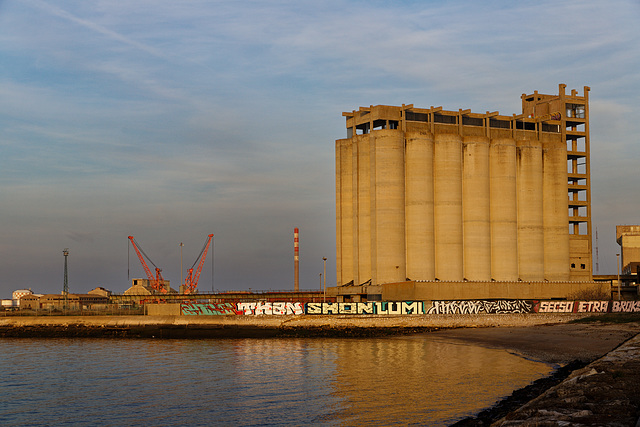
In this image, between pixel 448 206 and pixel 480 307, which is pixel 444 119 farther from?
pixel 480 307

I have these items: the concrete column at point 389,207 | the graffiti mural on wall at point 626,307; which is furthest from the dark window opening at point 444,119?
the graffiti mural on wall at point 626,307

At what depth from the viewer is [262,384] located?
44750 millimetres

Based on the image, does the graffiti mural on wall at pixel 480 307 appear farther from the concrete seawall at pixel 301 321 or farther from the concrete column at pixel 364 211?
the concrete column at pixel 364 211

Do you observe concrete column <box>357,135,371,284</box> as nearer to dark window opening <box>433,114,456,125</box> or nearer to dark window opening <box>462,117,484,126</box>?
dark window opening <box>433,114,456,125</box>

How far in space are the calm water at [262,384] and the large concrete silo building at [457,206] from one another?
36.1m

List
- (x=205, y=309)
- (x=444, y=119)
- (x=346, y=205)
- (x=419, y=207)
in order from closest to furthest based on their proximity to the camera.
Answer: (x=205, y=309) → (x=419, y=207) → (x=444, y=119) → (x=346, y=205)

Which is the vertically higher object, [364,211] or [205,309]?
[364,211]

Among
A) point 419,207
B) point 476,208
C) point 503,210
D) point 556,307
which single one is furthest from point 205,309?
point 503,210

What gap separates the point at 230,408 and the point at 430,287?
217 ft

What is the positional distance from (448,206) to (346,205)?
63.8 ft

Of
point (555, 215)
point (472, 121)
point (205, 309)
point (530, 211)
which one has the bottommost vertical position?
point (205, 309)

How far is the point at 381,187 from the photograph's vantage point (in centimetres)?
10744

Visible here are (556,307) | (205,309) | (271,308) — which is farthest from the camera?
(205,309)

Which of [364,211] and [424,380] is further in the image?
[364,211]
